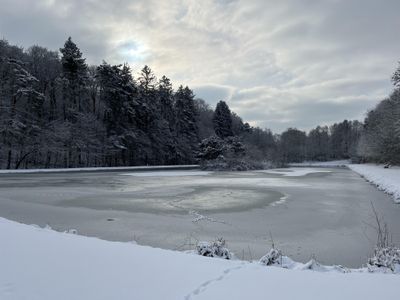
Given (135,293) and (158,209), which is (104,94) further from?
(135,293)

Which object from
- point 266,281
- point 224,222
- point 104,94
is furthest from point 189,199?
point 104,94

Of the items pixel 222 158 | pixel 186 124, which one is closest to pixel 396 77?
pixel 222 158

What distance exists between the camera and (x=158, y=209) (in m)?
12.8

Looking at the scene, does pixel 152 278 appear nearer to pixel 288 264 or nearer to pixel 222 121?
pixel 288 264

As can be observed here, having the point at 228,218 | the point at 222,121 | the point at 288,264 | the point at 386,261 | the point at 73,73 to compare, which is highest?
the point at 73,73

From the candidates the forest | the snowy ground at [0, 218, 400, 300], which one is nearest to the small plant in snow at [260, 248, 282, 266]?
the snowy ground at [0, 218, 400, 300]

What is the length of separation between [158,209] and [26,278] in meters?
8.58

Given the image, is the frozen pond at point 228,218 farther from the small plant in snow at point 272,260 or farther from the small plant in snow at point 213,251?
the small plant in snow at point 272,260

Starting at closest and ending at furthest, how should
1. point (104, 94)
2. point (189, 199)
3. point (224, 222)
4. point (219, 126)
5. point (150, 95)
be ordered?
point (224, 222)
point (189, 199)
point (104, 94)
point (150, 95)
point (219, 126)

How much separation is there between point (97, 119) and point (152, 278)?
49811mm

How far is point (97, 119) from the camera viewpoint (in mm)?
52062

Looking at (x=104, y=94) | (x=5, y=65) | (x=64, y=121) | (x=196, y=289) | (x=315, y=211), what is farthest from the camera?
(x=104, y=94)

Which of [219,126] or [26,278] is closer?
[26,278]

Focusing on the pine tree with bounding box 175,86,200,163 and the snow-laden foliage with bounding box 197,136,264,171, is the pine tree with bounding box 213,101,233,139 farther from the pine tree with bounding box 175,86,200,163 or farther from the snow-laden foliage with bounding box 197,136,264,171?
the snow-laden foliage with bounding box 197,136,264,171
